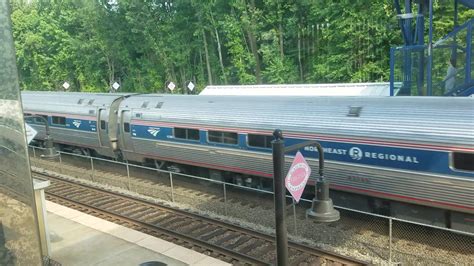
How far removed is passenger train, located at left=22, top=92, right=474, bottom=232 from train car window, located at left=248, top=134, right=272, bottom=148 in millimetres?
32

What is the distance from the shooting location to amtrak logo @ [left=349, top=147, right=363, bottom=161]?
Answer: 39.1 ft

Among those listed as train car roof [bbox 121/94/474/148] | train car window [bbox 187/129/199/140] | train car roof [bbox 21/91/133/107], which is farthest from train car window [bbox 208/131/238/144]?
train car roof [bbox 21/91/133/107]

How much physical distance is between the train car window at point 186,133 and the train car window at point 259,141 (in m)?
2.60

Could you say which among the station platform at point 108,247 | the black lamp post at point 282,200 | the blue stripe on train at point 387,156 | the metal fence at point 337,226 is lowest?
the metal fence at point 337,226

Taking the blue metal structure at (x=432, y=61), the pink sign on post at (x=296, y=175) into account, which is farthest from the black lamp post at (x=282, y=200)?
the blue metal structure at (x=432, y=61)

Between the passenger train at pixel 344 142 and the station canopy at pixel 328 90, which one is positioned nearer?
the passenger train at pixel 344 142

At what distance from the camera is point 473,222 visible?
10.7 m

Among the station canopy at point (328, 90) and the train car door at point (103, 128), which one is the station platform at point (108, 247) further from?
the station canopy at point (328, 90)

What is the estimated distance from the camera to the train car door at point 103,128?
67.6ft

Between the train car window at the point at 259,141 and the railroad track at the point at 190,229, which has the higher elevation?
the train car window at the point at 259,141

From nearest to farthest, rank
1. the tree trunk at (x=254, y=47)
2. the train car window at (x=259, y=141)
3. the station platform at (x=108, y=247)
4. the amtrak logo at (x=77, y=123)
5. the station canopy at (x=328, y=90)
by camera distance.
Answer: the station platform at (x=108, y=247) → the train car window at (x=259, y=141) → the station canopy at (x=328, y=90) → the amtrak logo at (x=77, y=123) → the tree trunk at (x=254, y=47)

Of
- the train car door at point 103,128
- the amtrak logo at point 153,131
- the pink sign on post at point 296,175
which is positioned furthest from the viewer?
the train car door at point 103,128

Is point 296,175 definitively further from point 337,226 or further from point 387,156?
point 337,226

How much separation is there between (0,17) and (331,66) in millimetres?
29615
